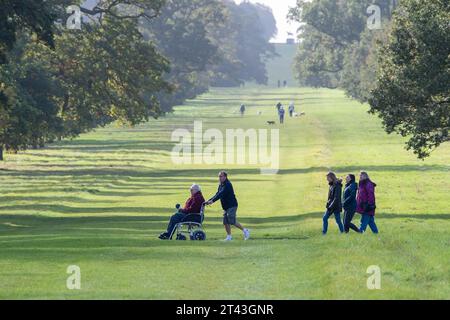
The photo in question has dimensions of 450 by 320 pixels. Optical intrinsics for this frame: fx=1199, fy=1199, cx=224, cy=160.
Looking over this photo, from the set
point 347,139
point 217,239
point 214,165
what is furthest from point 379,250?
point 347,139

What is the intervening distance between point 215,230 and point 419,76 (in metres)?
10.0

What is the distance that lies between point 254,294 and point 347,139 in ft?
230

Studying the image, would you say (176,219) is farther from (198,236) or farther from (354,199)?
(354,199)

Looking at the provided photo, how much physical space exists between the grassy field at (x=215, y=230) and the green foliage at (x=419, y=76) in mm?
3211

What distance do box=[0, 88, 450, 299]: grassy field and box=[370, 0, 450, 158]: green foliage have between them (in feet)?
10.5

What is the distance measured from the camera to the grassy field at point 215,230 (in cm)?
2227

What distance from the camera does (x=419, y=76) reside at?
40.5m


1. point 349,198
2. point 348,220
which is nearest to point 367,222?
point 348,220

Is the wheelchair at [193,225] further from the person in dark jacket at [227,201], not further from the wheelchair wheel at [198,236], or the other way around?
the person in dark jacket at [227,201]

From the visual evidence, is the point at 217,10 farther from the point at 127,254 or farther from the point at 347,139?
the point at 127,254

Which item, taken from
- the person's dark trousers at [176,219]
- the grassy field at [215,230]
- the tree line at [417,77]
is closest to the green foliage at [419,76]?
the tree line at [417,77]

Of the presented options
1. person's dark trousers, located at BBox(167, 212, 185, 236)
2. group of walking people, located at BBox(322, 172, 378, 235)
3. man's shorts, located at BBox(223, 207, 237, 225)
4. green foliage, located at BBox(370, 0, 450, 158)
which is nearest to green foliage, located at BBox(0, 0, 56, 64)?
person's dark trousers, located at BBox(167, 212, 185, 236)

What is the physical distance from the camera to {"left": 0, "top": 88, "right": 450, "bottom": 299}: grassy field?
22.3 metres

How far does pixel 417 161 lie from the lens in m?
68.7
